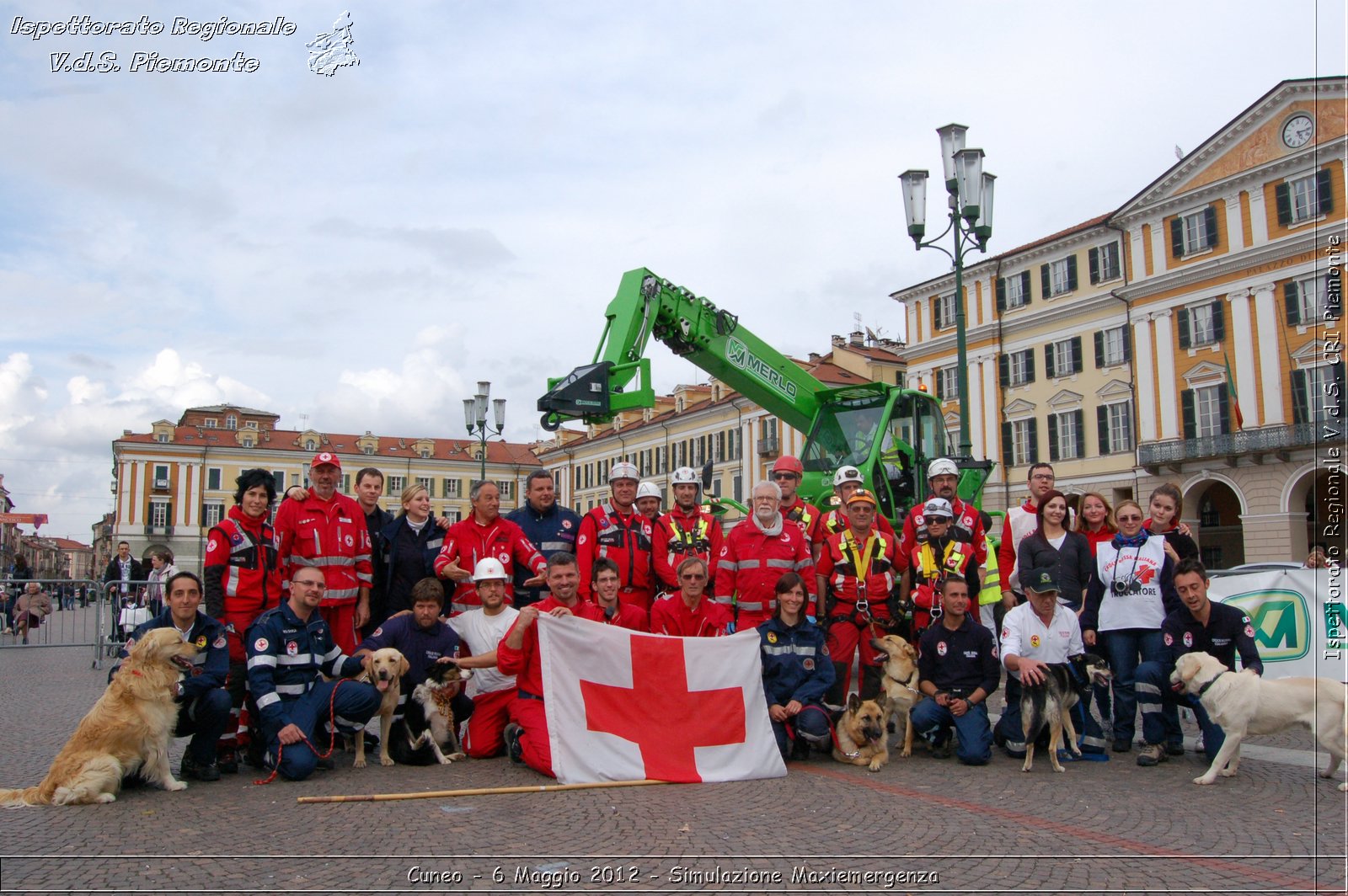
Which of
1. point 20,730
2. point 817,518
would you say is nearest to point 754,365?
point 817,518

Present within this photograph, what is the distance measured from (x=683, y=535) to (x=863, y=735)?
2.56 m

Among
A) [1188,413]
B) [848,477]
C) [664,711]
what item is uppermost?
[1188,413]

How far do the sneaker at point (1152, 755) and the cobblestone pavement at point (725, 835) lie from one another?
15 cm

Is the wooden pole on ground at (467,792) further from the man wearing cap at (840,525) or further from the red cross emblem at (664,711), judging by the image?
the man wearing cap at (840,525)

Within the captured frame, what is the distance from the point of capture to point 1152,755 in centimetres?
714

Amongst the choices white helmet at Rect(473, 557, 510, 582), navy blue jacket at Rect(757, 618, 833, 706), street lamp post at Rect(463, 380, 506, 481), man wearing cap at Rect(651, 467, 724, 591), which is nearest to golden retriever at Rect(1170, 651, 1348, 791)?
navy blue jacket at Rect(757, 618, 833, 706)

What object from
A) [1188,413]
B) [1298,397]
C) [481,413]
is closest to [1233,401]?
[1298,397]

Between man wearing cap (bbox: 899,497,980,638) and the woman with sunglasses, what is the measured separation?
1073mm

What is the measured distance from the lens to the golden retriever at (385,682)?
278 inches

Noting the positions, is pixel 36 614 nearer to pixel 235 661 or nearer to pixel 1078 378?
pixel 235 661

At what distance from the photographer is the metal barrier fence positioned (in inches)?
592

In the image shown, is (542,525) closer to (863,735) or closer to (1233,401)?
(863,735)

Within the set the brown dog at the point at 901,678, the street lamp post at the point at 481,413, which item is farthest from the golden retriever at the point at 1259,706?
the street lamp post at the point at 481,413

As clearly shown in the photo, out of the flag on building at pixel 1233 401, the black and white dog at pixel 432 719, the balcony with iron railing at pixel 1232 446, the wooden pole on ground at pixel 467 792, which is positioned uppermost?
the flag on building at pixel 1233 401
